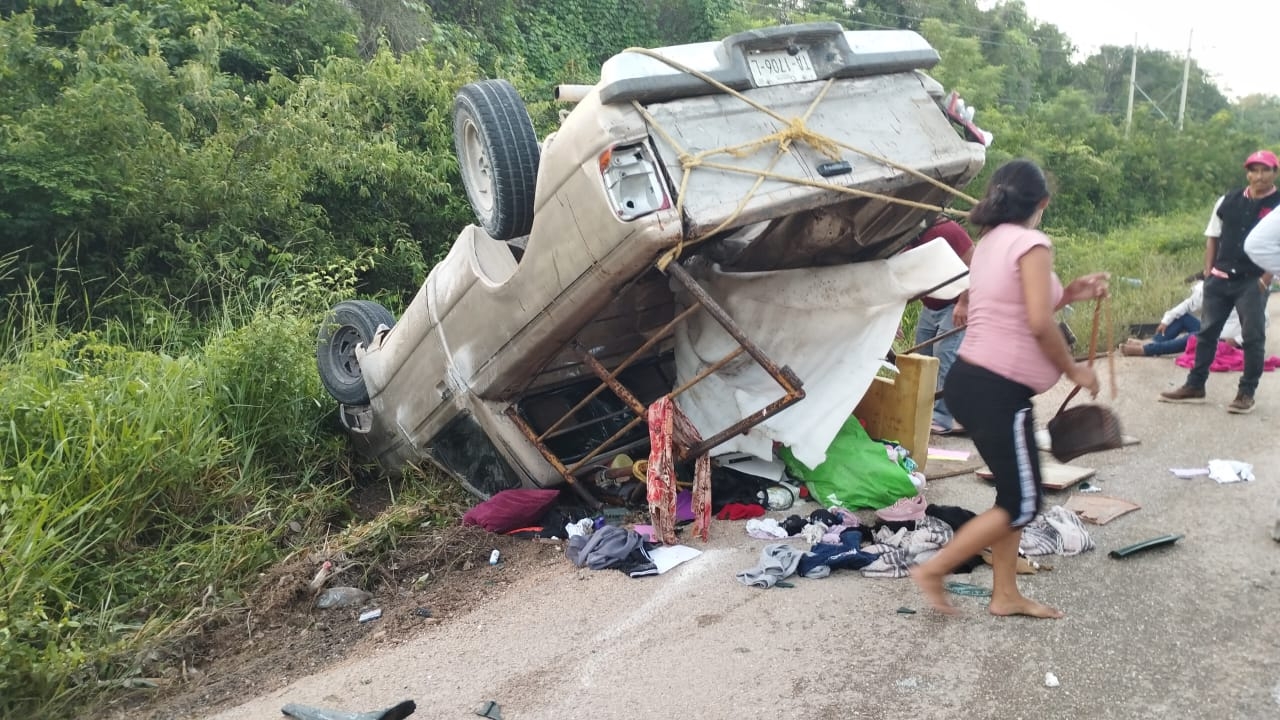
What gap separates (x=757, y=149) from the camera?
13.0 feet

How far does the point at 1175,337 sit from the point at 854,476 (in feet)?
16.1

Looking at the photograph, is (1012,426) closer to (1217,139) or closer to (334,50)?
(334,50)

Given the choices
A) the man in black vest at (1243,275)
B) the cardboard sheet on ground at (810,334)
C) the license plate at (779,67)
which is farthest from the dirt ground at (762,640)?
the license plate at (779,67)

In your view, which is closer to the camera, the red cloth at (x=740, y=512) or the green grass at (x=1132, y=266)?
the red cloth at (x=740, y=512)

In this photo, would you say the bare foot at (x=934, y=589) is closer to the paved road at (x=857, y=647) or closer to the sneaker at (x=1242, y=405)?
the paved road at (x=857, y=647)

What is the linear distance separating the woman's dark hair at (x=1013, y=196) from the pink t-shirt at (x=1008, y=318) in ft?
0.15

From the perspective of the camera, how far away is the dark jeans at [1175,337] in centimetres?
808

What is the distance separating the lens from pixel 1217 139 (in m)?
23.9

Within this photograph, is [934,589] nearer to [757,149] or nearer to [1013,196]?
[1013,196]

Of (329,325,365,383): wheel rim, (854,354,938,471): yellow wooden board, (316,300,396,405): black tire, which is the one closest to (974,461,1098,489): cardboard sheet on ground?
(854,354,938,471): yellow wooden board

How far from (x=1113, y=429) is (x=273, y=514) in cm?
443

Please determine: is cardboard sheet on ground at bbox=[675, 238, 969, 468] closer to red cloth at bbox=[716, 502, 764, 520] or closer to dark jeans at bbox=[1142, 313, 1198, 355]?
red cloth at bbox=[716, 502, 764, 520]

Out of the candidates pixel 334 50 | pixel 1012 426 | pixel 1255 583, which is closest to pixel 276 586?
pixel 1012 426

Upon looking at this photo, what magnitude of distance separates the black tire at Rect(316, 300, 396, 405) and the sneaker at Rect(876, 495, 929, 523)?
3.18 m
